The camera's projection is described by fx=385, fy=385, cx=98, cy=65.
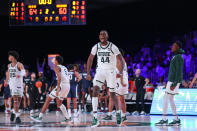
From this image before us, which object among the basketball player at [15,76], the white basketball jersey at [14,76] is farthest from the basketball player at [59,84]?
the white basketball jersey at [14,76]

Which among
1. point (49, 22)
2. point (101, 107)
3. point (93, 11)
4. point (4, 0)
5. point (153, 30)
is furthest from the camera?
point (93, 11)

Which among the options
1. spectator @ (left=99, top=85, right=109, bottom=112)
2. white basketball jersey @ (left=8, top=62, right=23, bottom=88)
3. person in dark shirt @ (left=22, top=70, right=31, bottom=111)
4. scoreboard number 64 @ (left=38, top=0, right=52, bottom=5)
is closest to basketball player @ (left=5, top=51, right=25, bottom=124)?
white basketball jersey @ (left=8, top=62, right=23, bottom=88)

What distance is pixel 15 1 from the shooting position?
17.4 meters

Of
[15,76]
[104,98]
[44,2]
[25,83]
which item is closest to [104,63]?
[15,76]

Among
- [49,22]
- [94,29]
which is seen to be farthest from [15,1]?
[94,29]

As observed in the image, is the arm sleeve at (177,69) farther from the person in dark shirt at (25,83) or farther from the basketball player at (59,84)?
the person in dark shirt at (25,83)

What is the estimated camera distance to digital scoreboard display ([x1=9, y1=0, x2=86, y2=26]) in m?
16.8

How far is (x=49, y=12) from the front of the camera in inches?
666

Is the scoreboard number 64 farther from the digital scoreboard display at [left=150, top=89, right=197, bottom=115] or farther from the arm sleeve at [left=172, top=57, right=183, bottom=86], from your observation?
the arm sleeve at [left=172, top=57, right=183, bottom=86]

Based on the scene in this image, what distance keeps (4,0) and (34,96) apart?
24.1 feet

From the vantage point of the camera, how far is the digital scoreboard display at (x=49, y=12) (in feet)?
55.0

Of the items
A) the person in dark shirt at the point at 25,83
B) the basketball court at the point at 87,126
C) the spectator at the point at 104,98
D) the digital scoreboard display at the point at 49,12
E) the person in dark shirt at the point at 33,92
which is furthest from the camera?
the person in dark shirt at the point at 25,83

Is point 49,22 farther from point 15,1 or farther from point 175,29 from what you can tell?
point 175,29

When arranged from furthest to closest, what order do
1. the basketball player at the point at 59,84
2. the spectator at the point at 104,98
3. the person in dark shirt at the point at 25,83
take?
the person in dark shirt at the point at 25,83 → the spectator at the point at 104,98 → the basketball player at the point at 59,84
